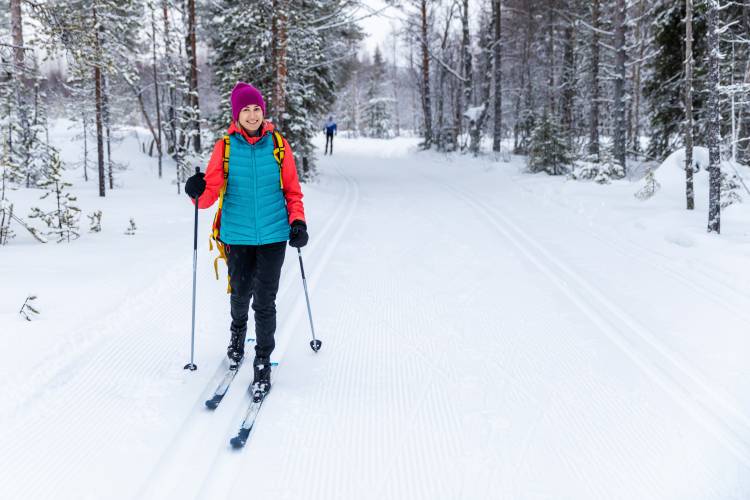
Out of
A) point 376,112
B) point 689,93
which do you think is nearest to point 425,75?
point 689,93

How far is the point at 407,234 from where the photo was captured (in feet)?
32.8

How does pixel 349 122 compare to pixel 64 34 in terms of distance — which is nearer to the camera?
pixel 64 34

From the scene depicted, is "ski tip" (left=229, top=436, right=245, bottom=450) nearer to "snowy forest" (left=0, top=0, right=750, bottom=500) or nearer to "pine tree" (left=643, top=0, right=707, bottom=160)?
"snowy forest" (left=0, top=0, right=750, bottom=500)

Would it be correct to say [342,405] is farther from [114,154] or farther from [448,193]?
[114,154]

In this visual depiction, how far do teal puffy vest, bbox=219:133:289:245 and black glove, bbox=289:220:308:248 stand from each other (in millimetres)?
133

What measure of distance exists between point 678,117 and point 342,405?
1588cm

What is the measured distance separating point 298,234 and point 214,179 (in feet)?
2.44

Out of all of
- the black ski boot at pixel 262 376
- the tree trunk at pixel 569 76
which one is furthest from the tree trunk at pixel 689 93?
the tree trunk at pixel 569 76

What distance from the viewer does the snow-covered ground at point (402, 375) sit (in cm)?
300

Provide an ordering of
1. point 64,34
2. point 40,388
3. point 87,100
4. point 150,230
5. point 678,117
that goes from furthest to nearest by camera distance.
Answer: point 87,100, point 678,117, point 150,230, point 64,34, point 40,388

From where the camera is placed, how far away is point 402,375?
431cm

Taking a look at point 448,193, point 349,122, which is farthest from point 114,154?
point 349,122

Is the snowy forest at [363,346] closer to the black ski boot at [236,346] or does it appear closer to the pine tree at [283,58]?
the black ski boot at [236,346]

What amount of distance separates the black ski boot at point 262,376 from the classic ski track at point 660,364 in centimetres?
307
